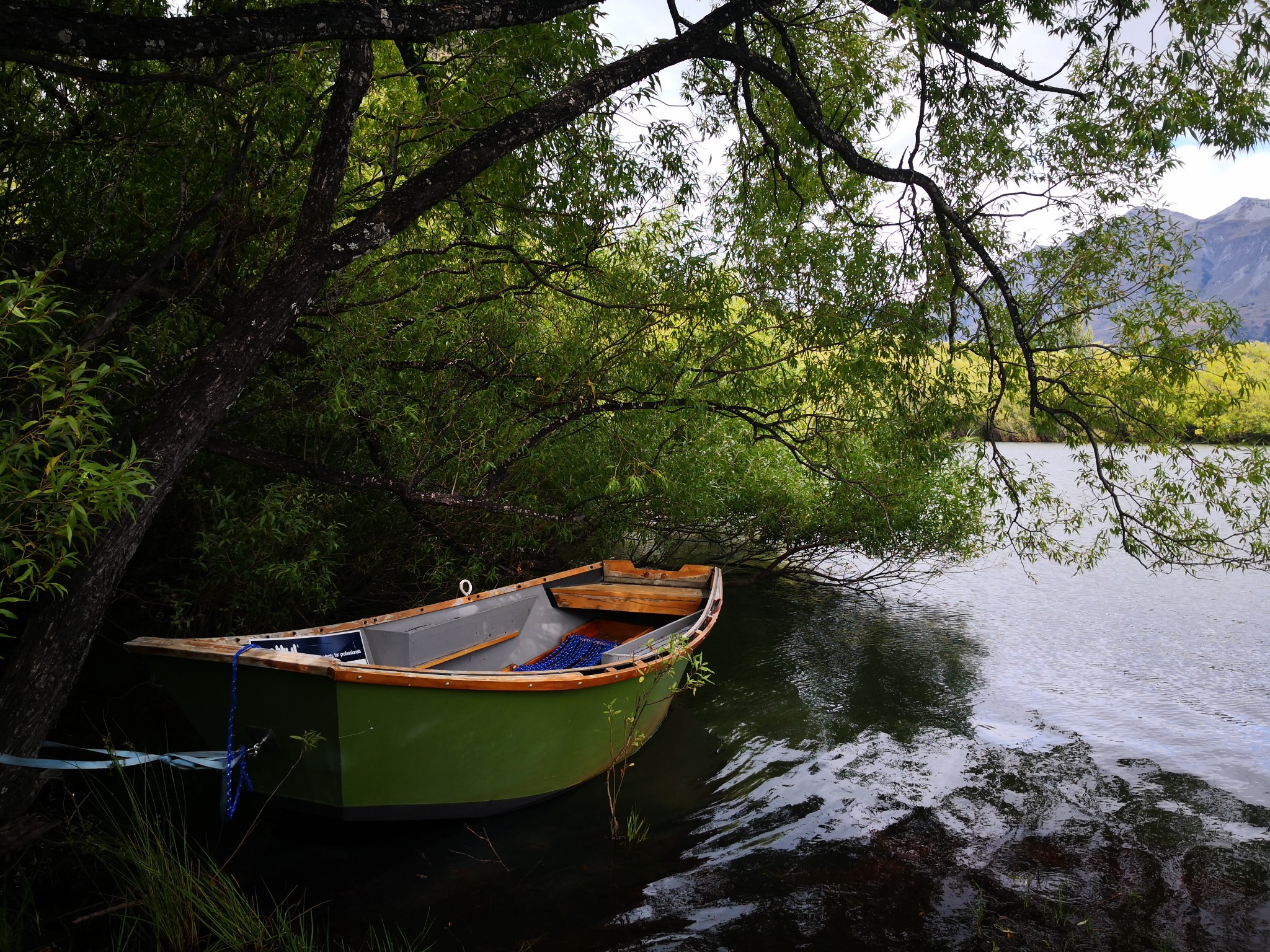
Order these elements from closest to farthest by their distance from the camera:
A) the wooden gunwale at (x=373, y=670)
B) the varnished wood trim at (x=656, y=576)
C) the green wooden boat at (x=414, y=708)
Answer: the wooden gunwale at (x=373, y=670) → the green wooden boat at (x=414, y=708) → the varnished wood trim at (x=656, y=576)

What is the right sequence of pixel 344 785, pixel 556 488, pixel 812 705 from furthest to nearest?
1. pixel 556 488
2. pixel 812 705
3. pixel 344 785

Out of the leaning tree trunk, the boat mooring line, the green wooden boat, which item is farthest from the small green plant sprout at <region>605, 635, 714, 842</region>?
the leaning tree trunk

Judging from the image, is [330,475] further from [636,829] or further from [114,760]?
[636,829]

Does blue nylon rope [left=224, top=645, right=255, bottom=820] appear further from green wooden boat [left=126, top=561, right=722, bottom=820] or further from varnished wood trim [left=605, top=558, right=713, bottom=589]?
varnished wood trim [left=605, top=558, right=713, bottom=589]

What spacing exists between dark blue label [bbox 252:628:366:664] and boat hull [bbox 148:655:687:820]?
441mm

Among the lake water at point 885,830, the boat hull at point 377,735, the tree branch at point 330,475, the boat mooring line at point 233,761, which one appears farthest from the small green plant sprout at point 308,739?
the tree branch at point 330,475

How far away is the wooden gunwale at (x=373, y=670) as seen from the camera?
3.82m

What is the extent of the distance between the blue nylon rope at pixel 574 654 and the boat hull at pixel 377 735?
1.67 meters

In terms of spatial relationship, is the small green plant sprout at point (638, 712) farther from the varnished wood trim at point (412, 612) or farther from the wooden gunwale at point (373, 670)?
the varnished wood trim at point (412, 612)

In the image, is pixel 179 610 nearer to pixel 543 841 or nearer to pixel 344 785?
pixel 344 785

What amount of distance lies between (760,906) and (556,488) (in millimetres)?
4578

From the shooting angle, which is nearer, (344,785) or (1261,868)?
(344,785)

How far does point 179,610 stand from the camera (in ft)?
18.5

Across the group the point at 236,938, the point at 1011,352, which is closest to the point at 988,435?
the point at 1011,352
